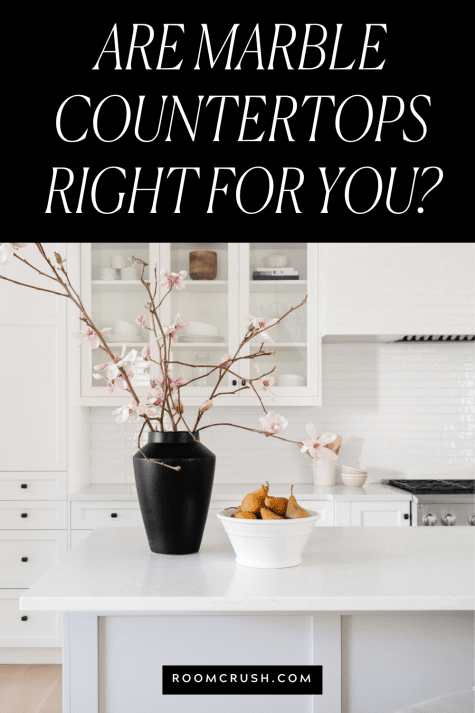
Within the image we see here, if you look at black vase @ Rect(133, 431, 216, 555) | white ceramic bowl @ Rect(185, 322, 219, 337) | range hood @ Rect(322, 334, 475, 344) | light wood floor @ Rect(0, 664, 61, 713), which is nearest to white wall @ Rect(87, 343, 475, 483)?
range hood @ Rect(322, 334, 475, 344)

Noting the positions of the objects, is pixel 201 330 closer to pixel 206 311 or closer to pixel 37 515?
pixel 206 311

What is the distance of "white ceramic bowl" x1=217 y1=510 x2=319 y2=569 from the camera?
144 cm

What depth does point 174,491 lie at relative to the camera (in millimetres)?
1573

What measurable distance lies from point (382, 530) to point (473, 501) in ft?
4.87

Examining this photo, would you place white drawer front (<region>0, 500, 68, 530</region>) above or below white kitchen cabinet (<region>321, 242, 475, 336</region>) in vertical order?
below

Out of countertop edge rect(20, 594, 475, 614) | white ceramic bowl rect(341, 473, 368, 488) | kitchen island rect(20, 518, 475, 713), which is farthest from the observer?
white ceramic bowl rect(341, 473, 368, 488)

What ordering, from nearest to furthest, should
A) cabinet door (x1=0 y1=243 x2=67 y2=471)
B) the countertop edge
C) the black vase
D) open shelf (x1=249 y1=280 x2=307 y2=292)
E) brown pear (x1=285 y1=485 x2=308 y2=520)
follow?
the countertop edge
brown pear (x1=285 y1=485 x2=308 y2=520)
the black vase
cabinet door (x1=0 y1=243 x2=67 y2=471)
open shelf (x1=249 y1=280 x2=307 y2=292)

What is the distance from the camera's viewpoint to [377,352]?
12.7 ft

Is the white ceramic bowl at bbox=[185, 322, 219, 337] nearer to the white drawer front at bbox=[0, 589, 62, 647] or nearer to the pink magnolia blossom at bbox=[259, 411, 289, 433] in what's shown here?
the white drawer front at bbox=[0, 589, 62, 647]

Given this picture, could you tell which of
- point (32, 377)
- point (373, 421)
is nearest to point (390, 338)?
point (373, 421)

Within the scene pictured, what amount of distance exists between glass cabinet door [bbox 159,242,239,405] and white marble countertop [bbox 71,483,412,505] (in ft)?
2.02

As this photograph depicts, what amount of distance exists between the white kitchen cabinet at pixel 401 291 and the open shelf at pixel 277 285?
251mm
